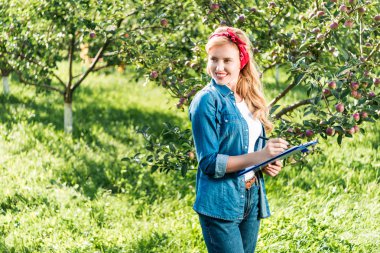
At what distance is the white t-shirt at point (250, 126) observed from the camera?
2.42 m

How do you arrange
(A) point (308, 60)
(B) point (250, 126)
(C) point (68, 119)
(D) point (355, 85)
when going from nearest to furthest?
(B) point (250, 126), (D) point (355, 85), (A) point (308, 60), (C) point (68, 119)

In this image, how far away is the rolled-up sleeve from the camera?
223 cm

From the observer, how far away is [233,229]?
92.6 inches

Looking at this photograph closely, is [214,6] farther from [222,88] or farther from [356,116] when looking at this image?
[222,88]

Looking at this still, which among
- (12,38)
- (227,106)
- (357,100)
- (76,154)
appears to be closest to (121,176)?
(76,154)

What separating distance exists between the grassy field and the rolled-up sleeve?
1729 millimetres

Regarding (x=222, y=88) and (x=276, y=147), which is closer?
(x=276, y=147)

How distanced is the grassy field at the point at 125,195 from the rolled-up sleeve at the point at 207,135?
173 centimetres

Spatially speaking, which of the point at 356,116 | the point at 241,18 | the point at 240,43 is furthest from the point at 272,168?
the point at 241,18

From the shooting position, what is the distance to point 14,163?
5305 mm

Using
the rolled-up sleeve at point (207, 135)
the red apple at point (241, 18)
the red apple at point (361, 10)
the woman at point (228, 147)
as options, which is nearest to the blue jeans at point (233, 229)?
the woman at point (228, 147)

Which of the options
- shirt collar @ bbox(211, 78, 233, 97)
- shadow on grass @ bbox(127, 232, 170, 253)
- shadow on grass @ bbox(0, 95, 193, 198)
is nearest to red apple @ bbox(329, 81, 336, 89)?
shirt collar @ bbox(211, 78, 233, 97)

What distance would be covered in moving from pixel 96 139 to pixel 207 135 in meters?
4.17

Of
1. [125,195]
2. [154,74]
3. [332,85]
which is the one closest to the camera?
[332,85]
